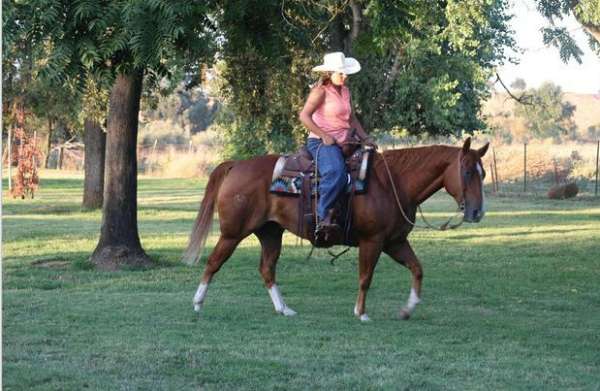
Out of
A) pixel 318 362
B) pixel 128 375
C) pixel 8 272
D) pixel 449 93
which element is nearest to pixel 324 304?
pixel 318 362

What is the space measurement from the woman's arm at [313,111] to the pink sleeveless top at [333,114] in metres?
0.06

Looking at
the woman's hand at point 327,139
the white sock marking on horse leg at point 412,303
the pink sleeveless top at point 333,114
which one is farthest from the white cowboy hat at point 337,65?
the white sock marking on horse leg at point 412,303

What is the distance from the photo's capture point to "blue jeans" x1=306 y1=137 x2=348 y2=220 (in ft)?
31.2

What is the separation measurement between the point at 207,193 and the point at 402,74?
462 inches

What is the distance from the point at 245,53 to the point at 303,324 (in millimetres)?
8561

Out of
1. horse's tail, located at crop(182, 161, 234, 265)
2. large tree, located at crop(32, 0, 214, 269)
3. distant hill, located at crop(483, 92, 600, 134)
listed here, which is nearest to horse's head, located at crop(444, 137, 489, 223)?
horse's tail, located at crop(182, 161, 234, 265)

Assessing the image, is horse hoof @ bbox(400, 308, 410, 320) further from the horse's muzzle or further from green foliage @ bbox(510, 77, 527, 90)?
green foliage @ bbox(510, 77, 527, 90)

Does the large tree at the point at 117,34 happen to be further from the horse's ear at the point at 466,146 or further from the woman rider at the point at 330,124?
the horse's ear at the point at 466,146

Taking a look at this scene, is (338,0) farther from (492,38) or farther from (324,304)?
(492,38)

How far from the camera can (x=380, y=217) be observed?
9.66 meters

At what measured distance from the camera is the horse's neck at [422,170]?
972 centimetres

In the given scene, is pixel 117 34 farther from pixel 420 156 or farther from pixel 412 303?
pixel 412 303

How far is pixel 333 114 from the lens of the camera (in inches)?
381

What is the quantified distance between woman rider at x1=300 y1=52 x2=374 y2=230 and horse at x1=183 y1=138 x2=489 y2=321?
12.6 inches
